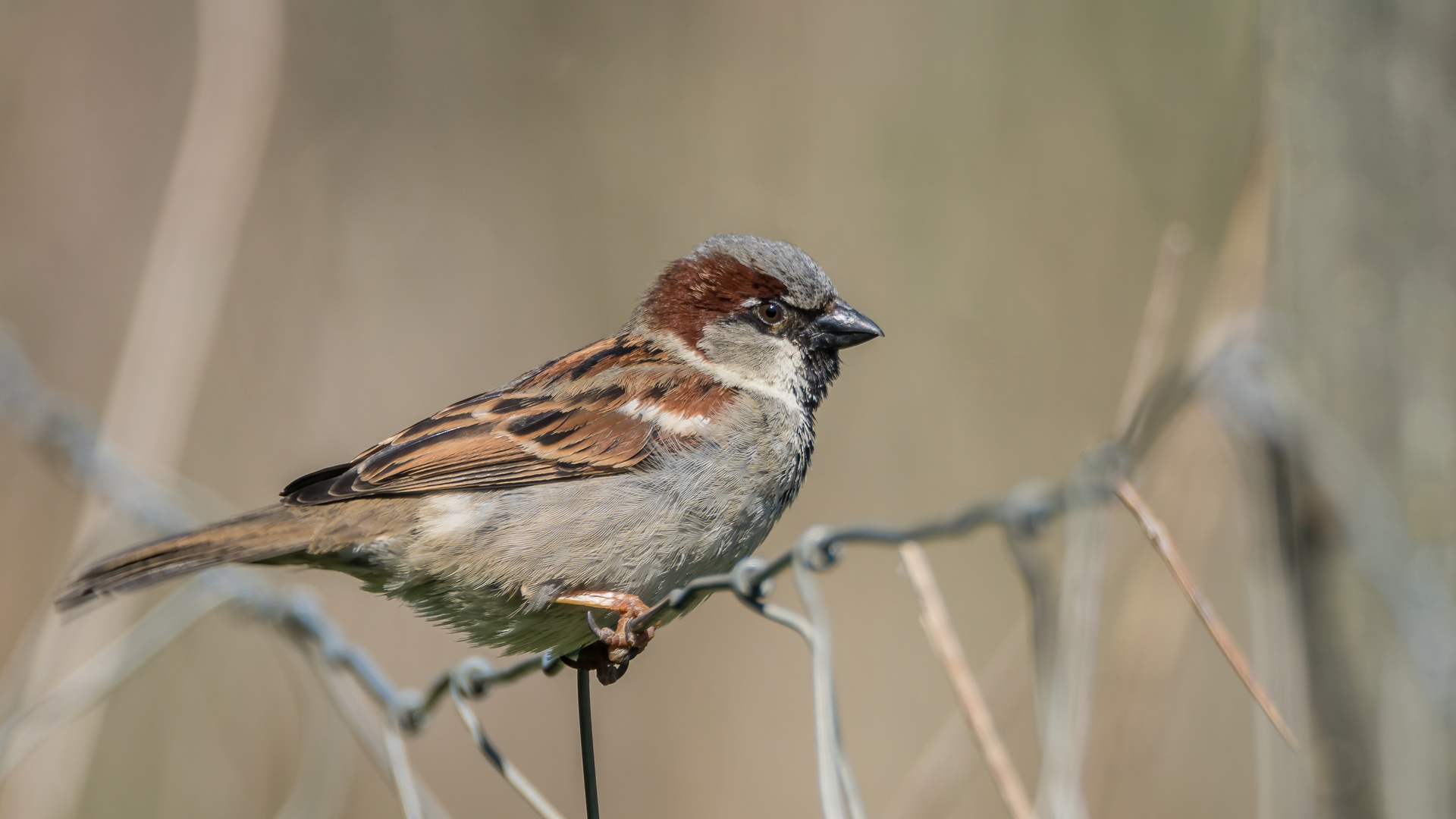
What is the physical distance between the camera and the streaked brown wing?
2.19 meters

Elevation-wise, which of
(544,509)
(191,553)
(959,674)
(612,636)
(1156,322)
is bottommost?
(959,674)

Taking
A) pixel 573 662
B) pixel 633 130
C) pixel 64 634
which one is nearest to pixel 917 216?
pixel 633 130

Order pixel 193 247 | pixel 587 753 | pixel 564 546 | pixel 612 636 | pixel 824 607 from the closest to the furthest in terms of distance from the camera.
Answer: pixel 587 753 < pixel 824 607 < pixel 612 636 < pixel 564 546 < pixel 193 247

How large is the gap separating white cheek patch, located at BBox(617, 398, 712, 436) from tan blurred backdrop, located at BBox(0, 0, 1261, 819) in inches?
66.5

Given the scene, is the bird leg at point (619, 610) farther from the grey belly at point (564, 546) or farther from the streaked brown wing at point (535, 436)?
the streaked brown wing at point (535, 436)

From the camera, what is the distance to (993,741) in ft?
3.89

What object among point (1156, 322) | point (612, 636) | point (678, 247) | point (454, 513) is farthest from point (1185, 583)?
point (678, 247)

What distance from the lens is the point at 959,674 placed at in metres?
1.15

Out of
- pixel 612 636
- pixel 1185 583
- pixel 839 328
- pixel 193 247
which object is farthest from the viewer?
pixel 193 247

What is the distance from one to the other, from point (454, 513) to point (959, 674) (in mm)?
1291

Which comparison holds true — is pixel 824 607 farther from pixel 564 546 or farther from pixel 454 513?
pixel 454 513

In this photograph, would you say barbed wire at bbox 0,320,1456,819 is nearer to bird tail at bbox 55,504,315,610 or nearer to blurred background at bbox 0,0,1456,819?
bird tail at bbox 55,504,315,610

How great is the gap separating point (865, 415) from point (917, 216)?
79 cm

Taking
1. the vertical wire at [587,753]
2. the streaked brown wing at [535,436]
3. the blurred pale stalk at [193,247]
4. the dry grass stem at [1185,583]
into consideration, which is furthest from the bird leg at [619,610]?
the blurred pale stalk at [193,247]
